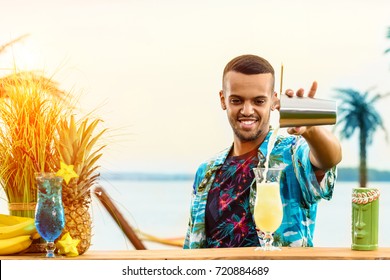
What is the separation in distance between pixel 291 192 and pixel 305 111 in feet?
1.98

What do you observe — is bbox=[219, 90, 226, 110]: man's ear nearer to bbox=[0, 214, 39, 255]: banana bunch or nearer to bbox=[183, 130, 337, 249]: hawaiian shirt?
bbox=[183, 130, 337, 249]: hawaiian shirt

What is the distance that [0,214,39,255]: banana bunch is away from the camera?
8.74 feet

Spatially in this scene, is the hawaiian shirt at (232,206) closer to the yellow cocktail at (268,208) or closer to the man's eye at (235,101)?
the man's eye at (235,101)

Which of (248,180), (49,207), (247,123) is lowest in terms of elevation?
(49,207)

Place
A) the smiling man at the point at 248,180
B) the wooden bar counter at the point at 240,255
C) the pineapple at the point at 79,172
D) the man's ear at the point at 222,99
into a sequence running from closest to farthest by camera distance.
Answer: the wooden bar counter at the point at 240,255, the pineapple at the point at 79,172, the smiling man at the point at 248,180, the man's ear at the point at 222,99

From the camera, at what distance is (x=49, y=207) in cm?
256

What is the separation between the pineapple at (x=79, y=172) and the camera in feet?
8.70

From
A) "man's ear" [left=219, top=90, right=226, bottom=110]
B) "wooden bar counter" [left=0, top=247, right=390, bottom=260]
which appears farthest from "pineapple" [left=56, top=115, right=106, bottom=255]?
"man's ear" [left=219, top=90, right=226, bottom=110]

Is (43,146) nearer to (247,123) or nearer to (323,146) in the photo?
(247,123)

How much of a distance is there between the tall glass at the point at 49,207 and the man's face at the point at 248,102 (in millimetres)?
896

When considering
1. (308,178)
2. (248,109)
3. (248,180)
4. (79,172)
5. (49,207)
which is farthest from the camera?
(248,180)

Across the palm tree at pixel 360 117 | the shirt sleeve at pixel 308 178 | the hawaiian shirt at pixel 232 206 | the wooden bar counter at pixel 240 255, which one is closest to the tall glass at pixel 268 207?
the wooden bar counter at pixel 240 255

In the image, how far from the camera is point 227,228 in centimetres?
318

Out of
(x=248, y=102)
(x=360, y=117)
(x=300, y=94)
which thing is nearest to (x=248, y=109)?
(x=248, y=102)
